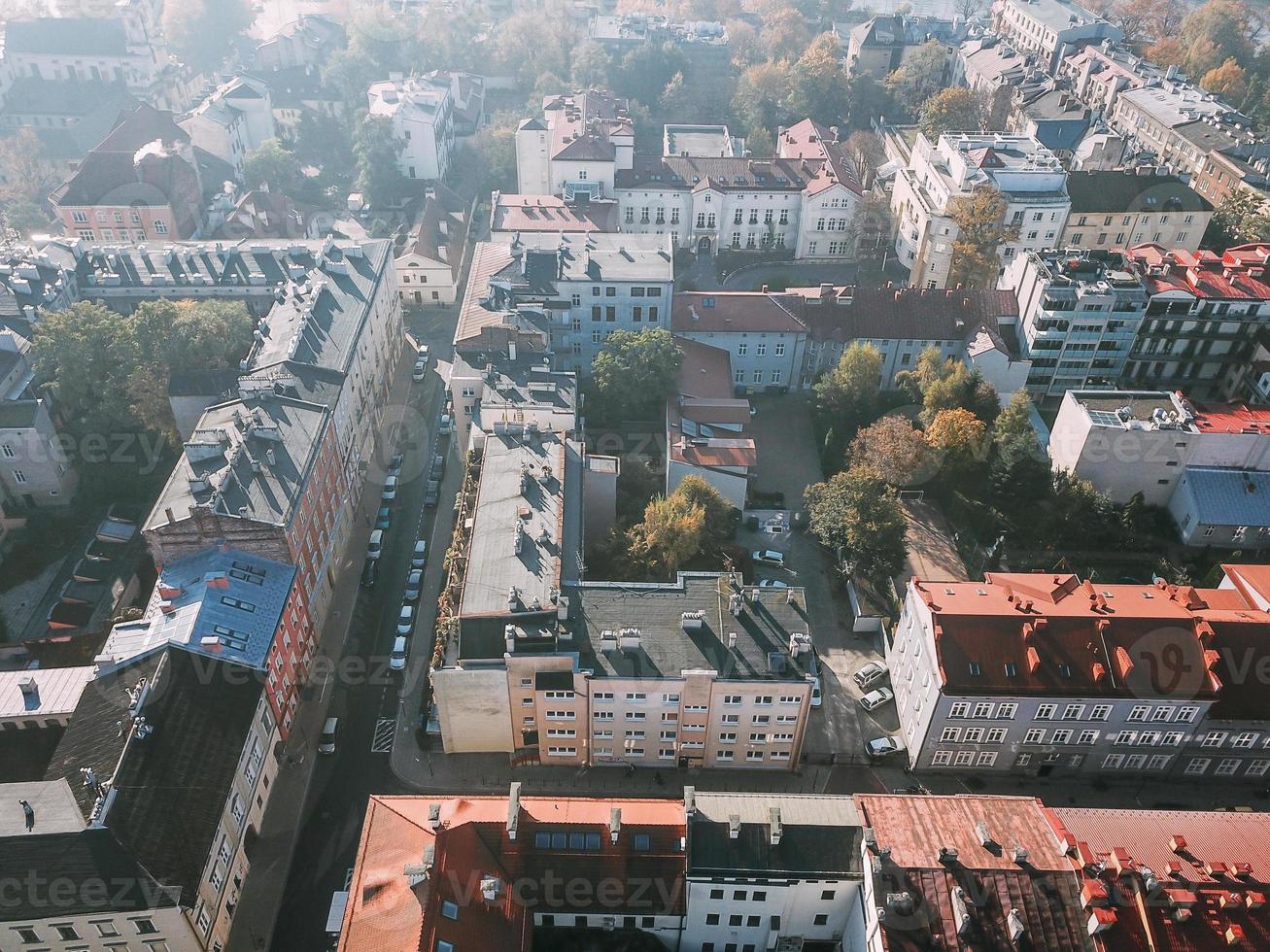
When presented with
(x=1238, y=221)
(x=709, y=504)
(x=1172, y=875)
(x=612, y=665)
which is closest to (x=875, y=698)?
(x=709, y=504)

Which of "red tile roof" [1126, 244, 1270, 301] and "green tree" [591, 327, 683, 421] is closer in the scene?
"green tree" [591, 327, 683, 421]

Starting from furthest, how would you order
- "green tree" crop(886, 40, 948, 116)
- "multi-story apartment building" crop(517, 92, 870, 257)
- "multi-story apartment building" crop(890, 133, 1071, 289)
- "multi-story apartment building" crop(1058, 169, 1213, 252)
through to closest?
"green tree" crop(886, 40, 948, 116)
"multi-story apartment building" crop(517, 92, 870, 257)
"multi-story apartment building" crop(1058, 169, 1213, 252)
"multi-story apartment building" crop(890, 133, 1071, 289)

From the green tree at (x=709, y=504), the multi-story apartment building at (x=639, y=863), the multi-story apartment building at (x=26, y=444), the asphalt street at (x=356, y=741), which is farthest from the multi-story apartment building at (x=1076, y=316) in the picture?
the multi-story apartment building at (x=26, y=444)

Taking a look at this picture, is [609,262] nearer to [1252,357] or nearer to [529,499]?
[529,499]

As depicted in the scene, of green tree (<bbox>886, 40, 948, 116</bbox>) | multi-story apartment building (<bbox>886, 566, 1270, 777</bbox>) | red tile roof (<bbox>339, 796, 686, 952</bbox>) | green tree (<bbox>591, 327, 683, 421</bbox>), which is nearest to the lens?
red tile roof (<bbox>339, 796, 686, 952</bbox>)

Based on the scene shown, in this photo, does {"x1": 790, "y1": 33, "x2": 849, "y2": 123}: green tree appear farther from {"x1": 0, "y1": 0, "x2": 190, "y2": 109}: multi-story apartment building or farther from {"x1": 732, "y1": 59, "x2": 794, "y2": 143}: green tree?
{"x1": 0, "y1": 0, "x2": 190, "y2": 109}: multi-story apartment building

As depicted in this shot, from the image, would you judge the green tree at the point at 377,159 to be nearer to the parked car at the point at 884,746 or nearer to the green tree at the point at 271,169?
the green tree at the point at 271,169

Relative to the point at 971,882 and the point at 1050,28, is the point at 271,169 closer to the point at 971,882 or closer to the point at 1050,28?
the point at 971,882

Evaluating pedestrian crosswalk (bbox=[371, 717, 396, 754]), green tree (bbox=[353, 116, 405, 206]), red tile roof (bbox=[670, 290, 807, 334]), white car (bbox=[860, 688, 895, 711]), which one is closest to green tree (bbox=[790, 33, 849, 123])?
green tree (bbox=[353, 116, 405, 206])
